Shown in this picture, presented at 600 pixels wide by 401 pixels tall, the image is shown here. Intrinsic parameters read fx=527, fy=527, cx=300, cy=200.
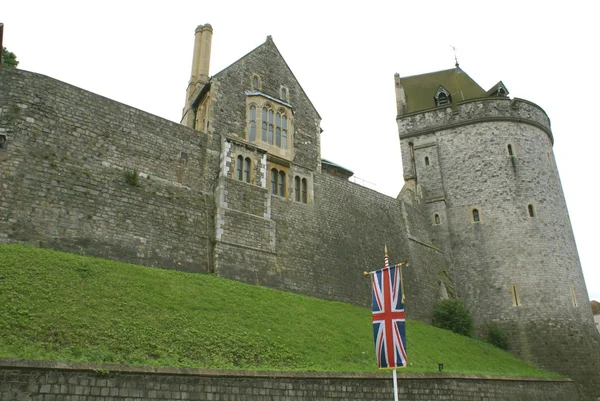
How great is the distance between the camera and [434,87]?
37375 mm

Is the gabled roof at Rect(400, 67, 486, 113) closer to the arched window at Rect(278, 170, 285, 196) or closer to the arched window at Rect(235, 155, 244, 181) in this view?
the arched window at Rect(278, 170, 285, 196)

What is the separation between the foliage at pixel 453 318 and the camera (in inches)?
1059

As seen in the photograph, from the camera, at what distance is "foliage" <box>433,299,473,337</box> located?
26.9 metres

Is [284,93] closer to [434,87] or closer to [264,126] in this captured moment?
[264,126]

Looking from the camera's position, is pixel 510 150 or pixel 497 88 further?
pixel 497 88

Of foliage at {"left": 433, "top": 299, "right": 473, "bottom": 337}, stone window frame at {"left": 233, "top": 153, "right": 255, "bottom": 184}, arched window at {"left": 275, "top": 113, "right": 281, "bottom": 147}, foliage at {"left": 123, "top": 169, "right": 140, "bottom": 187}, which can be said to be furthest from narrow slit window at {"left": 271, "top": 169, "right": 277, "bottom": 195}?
foliage at {"left": 433, "top": 299, "right": 473, "bottom": 337}

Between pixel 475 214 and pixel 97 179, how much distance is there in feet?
72.2

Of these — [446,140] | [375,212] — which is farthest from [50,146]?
[446,140]

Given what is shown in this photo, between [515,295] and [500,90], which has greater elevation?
[500,90]

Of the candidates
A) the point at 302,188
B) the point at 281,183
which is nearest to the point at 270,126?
the point at 281,183

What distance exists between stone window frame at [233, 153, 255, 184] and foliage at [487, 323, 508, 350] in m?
15.6

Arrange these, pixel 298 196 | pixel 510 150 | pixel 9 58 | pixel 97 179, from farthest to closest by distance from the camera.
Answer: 1. pixel 510 150
2. pixel 9 58
3. pixel 298 196
4. pixel 97 179

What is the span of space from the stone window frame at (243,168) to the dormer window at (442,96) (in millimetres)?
17776

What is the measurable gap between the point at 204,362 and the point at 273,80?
53.4 ft
